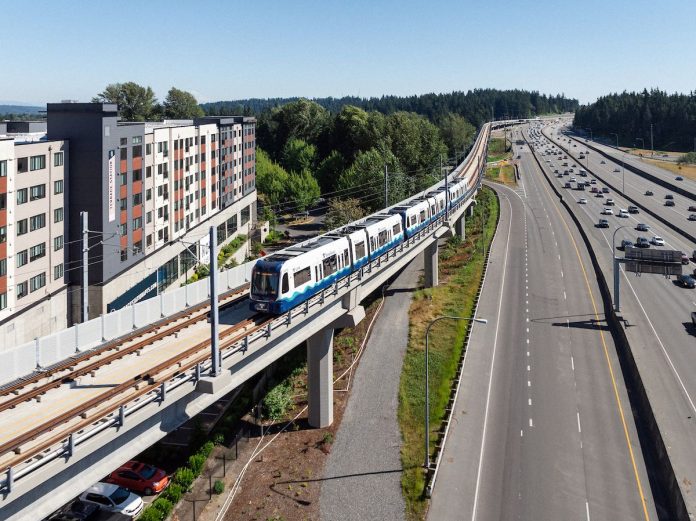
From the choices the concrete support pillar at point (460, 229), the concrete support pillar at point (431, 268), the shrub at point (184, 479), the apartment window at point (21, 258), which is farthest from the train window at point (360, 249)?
the concrete support pillar at point (460, 229)

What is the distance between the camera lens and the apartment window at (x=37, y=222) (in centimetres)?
4878

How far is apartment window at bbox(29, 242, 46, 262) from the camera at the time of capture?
48875 mm

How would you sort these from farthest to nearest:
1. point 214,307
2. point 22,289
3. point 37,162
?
1. point 37,162
2. point 22,289
3. point 214,307

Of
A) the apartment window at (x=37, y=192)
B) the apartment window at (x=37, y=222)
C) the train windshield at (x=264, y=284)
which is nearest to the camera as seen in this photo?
the train windshield at (x=264, y=284)

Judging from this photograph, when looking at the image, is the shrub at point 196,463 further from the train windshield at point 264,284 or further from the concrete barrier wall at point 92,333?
the train windshield at point 264,284

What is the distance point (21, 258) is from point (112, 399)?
103 feet

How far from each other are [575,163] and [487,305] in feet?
489

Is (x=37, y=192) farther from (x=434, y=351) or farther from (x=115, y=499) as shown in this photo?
(x=434, y=351)

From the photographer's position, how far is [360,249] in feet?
141

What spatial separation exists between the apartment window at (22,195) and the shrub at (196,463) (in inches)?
1071

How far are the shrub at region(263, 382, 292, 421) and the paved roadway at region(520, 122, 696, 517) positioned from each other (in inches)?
914

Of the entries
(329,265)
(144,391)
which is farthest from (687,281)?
(144,391)

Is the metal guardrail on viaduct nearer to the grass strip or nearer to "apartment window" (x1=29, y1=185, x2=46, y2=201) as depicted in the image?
the grass strip

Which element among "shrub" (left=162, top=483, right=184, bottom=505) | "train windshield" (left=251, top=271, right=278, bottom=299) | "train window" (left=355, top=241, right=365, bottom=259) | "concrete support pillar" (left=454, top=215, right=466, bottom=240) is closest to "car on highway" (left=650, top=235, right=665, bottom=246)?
"concrete support pillar" (left=454, top=215, right=466, bottom=240)
